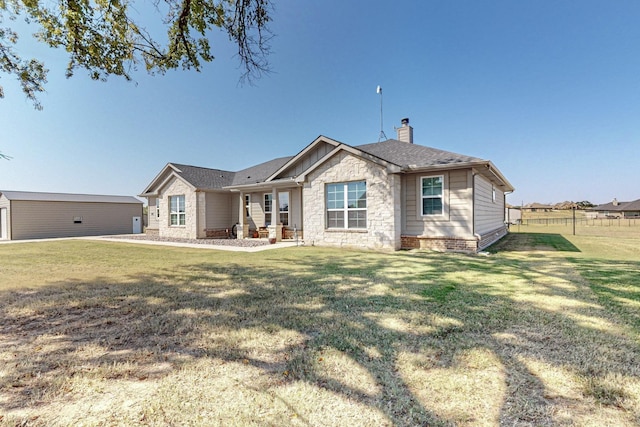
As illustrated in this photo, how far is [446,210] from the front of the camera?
1034 cm

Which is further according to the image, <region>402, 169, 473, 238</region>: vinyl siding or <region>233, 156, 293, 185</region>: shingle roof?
<region>233, 156, 293, 185</region>: shingle roof

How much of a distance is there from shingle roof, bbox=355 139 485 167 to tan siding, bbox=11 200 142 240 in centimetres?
2360

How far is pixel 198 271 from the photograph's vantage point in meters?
7.38

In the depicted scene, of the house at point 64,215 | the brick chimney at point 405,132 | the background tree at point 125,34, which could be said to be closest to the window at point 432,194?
the brick chimney at point 405,132

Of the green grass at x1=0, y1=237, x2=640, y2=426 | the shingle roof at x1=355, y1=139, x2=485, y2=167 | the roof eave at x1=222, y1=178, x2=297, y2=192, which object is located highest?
the shingle roof at x1=355, y1=139, x2=485, y2=167

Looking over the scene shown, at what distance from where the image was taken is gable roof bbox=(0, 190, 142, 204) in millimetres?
21197

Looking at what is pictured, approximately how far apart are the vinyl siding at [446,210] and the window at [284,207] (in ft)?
22.2

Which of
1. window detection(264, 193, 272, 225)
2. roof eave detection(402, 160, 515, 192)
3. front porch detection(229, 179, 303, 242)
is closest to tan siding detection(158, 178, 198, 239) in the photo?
front porch detection(229, 179, 303, 242)

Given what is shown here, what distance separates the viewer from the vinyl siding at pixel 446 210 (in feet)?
32.6

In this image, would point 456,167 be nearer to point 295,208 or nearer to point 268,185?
point 295,208

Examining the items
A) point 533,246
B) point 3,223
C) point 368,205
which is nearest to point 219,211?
point 368,205

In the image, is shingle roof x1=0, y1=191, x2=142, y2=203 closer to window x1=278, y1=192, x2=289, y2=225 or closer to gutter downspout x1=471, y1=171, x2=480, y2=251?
window x1=278, y1=192, x2=289, y2=225

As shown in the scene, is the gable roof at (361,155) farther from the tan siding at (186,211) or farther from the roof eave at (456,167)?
the tan siding at (186,211)

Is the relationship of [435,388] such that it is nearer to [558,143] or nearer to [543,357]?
[543,357]
